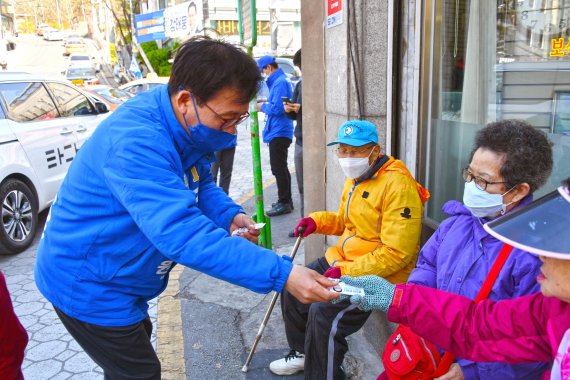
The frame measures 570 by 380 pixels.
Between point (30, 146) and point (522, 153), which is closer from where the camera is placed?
point (522, 153)

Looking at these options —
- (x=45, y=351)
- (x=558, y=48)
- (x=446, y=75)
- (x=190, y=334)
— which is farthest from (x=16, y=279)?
(x=558, y=48)

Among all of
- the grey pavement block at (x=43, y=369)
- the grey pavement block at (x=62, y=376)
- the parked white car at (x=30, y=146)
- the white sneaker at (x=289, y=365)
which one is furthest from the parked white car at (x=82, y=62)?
the white sneaker at (x=289, y=365)

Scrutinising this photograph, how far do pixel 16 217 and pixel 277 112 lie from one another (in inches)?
124

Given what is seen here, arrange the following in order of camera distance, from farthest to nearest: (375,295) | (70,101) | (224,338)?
(70,101) < (224,338) < (375,295)

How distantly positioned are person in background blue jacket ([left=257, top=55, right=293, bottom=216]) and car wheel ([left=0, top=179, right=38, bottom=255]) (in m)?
2.78

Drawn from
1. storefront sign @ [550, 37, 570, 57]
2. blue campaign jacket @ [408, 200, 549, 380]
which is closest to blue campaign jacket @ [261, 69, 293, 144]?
storefront sign @ [550, 37, 570, 57]

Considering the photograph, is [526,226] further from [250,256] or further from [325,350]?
[325,350]

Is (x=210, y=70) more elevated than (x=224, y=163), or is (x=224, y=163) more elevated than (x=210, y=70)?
(x=210, y=70)

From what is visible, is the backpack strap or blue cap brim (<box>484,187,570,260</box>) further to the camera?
the backpack strap

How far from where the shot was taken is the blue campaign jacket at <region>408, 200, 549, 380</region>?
1.87m

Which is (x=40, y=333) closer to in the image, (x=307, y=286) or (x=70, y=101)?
(x=307, y=286)

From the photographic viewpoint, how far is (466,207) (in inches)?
85.4

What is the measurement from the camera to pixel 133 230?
5.78 ft

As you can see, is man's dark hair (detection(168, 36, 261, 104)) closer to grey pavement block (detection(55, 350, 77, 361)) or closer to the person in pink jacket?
the person in pink jacket
